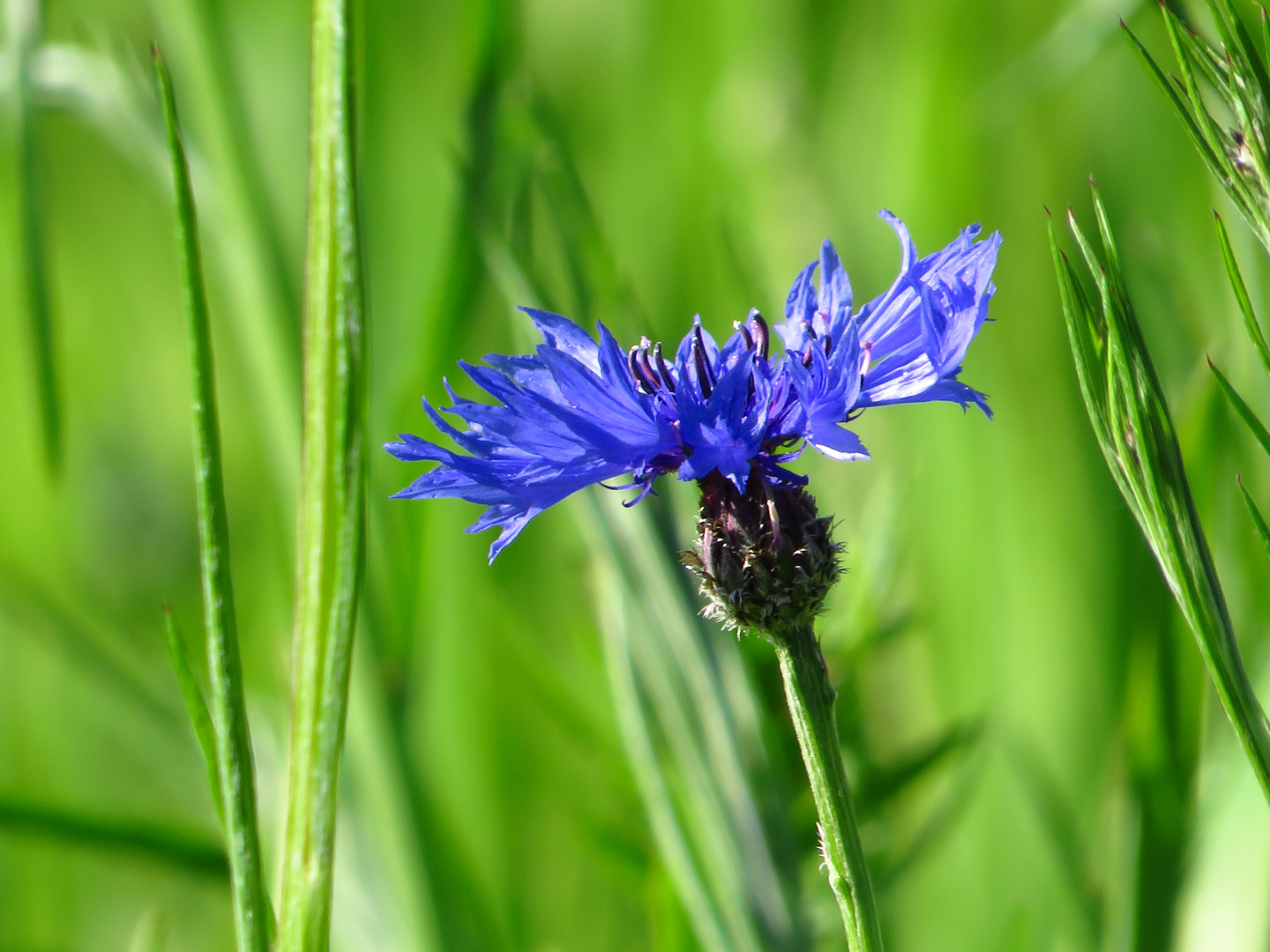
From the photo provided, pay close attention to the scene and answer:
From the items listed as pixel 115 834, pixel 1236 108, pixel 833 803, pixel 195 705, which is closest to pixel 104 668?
pixel 115 834

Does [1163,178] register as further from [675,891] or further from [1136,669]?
[675,891]

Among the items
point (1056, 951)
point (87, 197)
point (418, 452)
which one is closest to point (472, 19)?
point (418, 452)

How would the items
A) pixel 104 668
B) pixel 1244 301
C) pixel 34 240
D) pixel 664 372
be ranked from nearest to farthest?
pixel 1244 301 → pixel 664 372 → pixel 34 240 → pixel 104 668

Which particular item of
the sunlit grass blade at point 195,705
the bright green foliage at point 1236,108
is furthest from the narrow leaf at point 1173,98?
the sunlit grass blade at point 195,705

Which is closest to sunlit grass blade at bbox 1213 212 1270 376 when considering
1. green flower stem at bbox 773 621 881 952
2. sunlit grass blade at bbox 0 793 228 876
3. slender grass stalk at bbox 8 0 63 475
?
green flower stem at bbox 773 621 881 952

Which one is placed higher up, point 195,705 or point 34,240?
point 34,240

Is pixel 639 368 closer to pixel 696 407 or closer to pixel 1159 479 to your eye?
pixel 696 407

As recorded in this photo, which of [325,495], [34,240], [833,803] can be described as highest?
[34,240]
